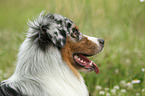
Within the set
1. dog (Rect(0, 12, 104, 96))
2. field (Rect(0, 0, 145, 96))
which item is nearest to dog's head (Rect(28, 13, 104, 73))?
dog (Rect(0, 12, 104, 96))

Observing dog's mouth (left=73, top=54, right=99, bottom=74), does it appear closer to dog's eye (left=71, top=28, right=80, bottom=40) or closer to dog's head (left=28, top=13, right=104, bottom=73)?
dog's head (left=28, top=13, right=104, bottom=73)

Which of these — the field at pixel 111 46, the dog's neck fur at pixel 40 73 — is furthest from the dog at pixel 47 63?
the field at pixel 111 46

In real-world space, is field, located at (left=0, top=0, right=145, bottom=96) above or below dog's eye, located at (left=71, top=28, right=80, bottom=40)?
below

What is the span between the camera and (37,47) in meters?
2.73

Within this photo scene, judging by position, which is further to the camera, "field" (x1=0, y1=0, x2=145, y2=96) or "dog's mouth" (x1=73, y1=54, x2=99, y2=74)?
"field" (x1=0, y1=0, x2=145, y2=96)

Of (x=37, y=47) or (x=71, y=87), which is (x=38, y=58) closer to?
(x=37, y=47)

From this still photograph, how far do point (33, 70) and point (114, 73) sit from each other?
311 cm

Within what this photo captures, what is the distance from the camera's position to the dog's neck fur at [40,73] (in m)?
2.63

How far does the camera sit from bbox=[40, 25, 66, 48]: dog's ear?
2689mm

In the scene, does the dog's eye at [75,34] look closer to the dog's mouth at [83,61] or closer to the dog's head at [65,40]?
the dog's head at [65,40]

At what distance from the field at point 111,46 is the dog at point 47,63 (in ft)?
3.87

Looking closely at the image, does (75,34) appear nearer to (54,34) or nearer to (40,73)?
(54,34)

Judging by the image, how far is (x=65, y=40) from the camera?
283 cm

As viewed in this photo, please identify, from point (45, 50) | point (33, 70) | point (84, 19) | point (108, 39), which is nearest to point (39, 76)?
point (33, 70)
